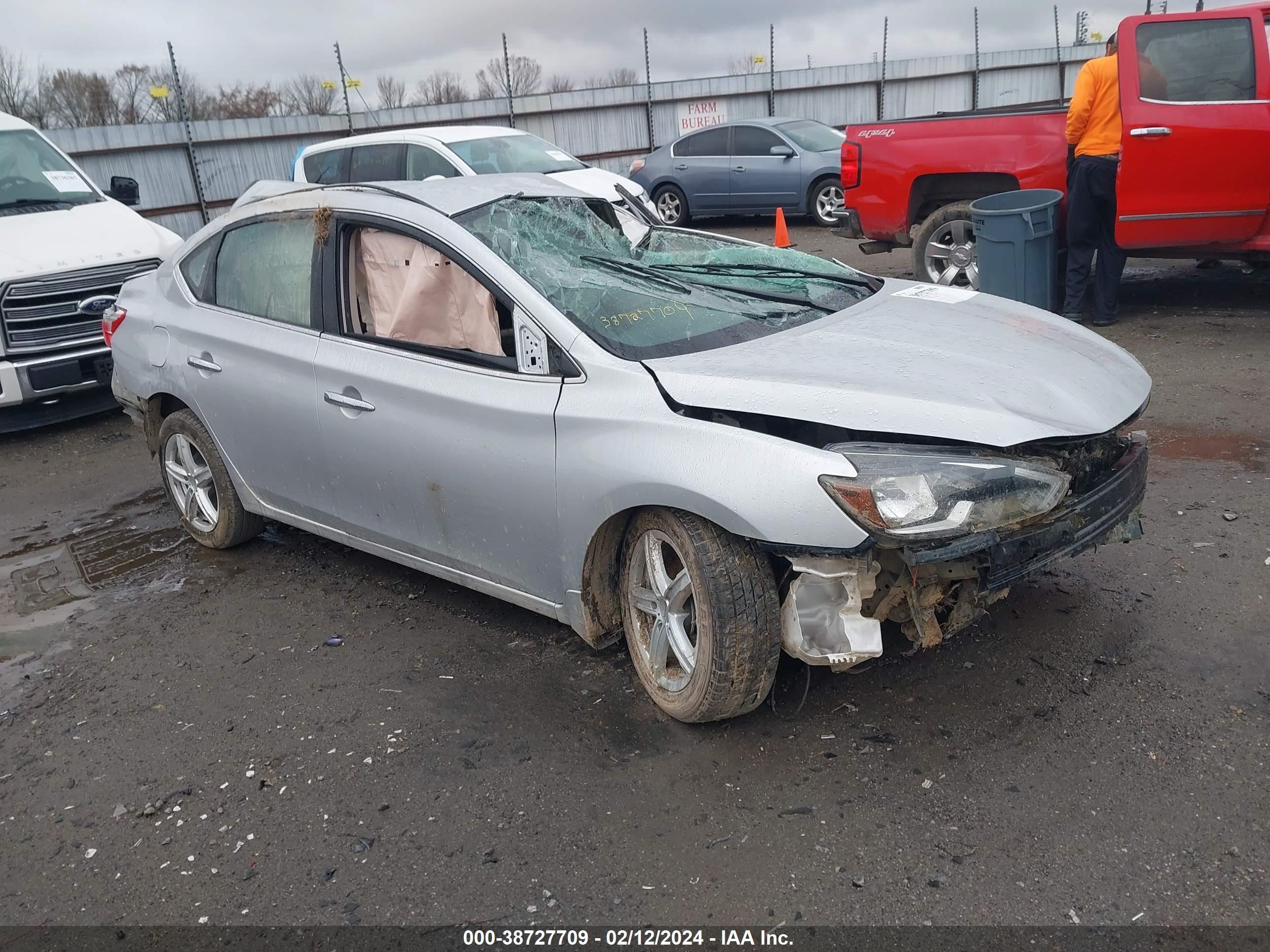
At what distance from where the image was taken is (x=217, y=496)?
4.96 meters

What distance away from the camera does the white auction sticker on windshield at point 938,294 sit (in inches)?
159

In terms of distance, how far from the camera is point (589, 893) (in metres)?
2.65

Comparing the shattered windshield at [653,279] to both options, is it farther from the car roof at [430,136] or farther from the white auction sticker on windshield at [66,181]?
the car roof at [430,136]

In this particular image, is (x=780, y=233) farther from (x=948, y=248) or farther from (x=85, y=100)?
(x=85, y=100)

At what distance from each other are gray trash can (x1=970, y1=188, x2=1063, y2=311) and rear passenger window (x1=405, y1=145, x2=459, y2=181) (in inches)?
238

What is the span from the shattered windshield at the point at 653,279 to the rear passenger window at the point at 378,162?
7677mm

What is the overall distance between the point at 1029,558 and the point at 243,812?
2.47 metres

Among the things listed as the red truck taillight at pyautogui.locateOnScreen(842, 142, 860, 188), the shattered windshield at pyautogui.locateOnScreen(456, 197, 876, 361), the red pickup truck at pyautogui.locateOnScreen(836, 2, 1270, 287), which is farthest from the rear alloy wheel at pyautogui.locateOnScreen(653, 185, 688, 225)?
the shattered windshield at pyautogui.locateOnScreen(456, 197, 876, 361)

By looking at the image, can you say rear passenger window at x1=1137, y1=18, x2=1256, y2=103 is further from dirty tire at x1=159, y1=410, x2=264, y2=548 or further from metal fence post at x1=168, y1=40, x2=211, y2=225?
metal fence post at x1=168, y1=40, x2=211, y2=225

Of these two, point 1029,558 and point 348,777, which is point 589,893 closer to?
point 348,777

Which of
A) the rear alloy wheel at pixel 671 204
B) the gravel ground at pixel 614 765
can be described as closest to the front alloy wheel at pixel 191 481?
the gravel ground at pixel 614 765

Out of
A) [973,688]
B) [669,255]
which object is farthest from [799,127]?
[973,688]

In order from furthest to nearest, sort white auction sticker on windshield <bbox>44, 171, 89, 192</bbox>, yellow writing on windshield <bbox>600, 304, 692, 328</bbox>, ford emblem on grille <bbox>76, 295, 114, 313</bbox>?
1. white auction sticker on windshield <bbox>44, 171, 89, 192</bbox>
2. ford emblem on grille <bbox>76, 295, 114, 313</bbox>
3. yellow writing on windshield <bbox>600, 304, 692, 328</bbox>

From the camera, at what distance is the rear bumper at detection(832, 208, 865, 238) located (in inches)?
366
